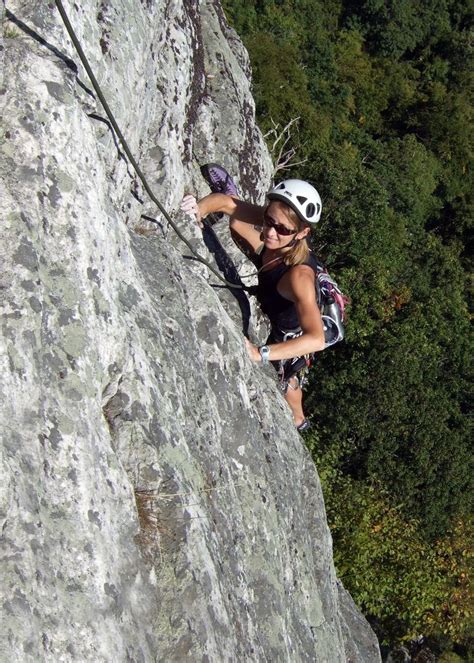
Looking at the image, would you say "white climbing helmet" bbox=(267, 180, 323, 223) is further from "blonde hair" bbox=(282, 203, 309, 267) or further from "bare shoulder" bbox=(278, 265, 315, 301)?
"bare shoulder" bbox=(278, 265, 315, 301)

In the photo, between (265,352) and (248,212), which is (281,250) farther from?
(265,352)

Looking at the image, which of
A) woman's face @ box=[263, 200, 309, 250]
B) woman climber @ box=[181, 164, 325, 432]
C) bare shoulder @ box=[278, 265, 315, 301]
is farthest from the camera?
woman's face @ box=[263, 200, 309, 250]

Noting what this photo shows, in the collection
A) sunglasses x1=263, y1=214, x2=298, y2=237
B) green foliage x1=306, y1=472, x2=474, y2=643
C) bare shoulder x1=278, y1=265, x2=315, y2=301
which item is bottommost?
green foliage x1=306, y1=472, x2=474, y2=643

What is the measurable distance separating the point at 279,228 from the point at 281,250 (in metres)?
0.26

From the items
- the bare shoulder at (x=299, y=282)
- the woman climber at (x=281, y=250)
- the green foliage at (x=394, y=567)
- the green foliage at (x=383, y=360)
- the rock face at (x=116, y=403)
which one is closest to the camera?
the rock face at (x=116, y=403)

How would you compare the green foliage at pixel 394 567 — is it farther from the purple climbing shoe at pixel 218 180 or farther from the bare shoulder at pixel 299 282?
the bare shoulder at pixel 299 282

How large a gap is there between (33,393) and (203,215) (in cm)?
405

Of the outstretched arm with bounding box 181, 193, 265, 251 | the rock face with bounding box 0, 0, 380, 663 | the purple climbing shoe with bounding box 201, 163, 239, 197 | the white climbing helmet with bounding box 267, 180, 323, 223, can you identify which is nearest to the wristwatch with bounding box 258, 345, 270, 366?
the rock face with bounding box 0, 0, 380, 663

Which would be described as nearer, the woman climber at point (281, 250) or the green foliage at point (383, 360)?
the woman climber at point (281, 250)

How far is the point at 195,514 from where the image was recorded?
203 inches

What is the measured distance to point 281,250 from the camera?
23.1 feet

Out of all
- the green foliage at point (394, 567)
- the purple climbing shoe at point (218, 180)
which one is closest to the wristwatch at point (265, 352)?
the purple climbing shoe at point (218, 180)

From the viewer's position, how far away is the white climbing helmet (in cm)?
670

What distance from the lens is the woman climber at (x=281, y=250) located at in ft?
21.3
